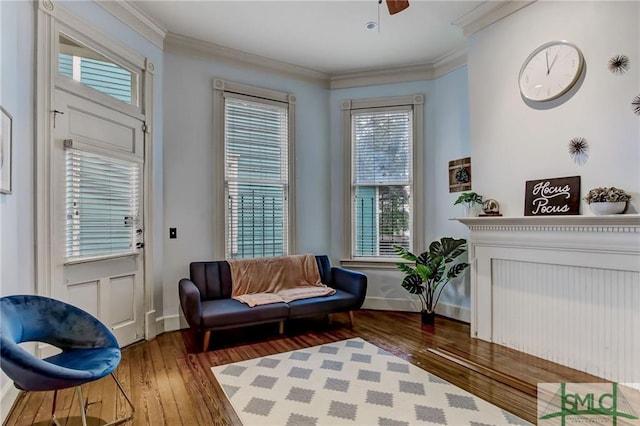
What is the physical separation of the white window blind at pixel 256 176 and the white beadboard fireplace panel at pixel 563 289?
2200 mm

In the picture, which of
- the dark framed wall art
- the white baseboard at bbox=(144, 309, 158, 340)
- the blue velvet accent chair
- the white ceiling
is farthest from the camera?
the white baseboard at bbox=(144, 309, 158, 340)

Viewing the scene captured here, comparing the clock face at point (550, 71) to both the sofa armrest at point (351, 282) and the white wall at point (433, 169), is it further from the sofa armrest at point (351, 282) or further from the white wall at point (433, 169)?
the sofa armrest at point (351, 282)

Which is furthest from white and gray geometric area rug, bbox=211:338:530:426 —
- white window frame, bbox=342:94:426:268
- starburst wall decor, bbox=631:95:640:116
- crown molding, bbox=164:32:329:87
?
crown molding, bbox=164:32:329:87

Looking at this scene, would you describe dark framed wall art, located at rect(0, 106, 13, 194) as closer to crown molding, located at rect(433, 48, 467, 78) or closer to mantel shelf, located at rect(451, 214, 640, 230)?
mantel shelf, located at rect(451, 214, 640, 230)

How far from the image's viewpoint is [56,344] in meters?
1.98

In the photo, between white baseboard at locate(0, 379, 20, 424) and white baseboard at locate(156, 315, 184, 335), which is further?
white baseboard at locate(156, 315, 184, 335)

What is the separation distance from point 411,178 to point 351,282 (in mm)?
1545

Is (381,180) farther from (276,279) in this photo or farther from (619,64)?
(619,64)

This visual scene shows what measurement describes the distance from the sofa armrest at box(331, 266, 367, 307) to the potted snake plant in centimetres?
49

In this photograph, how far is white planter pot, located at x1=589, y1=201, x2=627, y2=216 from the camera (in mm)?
2264

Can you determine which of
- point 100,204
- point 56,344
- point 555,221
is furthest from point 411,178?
point 56,344

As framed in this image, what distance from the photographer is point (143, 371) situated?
2.67 metres

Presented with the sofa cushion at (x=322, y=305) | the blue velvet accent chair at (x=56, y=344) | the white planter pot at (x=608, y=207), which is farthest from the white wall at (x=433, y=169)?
the blue velvet accent chair at (x=56, y=344)

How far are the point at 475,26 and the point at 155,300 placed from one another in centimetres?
409
